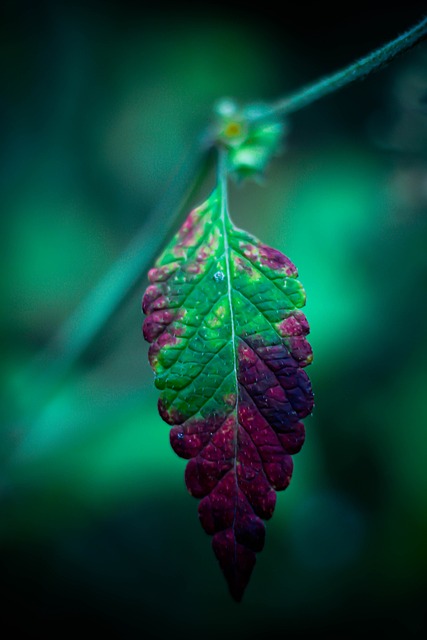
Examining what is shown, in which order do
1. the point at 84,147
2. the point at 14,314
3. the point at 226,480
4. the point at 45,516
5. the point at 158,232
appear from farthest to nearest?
1. the point at 84,147
2. the point at 14,314
3. the point at 45,516
4. the point at 158,232
5. the point at 226,480

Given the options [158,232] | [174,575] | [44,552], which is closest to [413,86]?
[158,232]

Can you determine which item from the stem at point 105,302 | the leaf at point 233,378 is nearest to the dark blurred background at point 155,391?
the stem at point 105,302

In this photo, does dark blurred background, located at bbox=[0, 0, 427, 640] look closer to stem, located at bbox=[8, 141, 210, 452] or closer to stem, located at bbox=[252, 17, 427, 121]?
stem, located at bbox=[8, 141, 210, 452]

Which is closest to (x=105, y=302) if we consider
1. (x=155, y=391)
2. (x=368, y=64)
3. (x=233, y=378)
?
(x=155, y=391)

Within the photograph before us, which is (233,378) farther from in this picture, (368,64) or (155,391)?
(155,391)

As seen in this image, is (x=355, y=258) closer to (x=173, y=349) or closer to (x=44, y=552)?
(x=173, y=349)

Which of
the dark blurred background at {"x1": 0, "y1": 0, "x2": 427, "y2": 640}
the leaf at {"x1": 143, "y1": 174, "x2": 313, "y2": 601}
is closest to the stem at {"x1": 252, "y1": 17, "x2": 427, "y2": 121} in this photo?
the leaf at {"x1": 143, "y1": 174, "x2": 313, "y2": 601}
